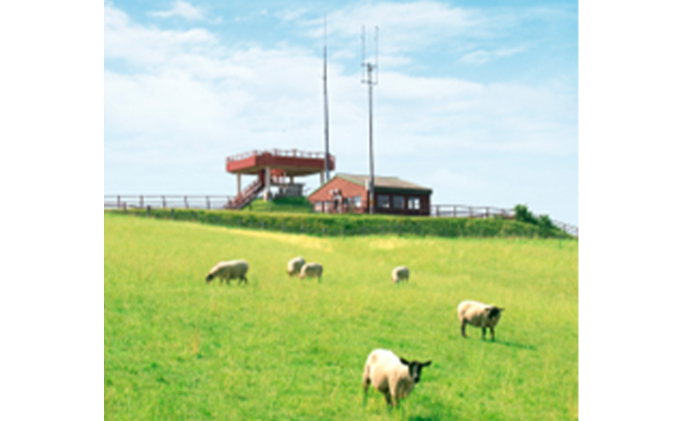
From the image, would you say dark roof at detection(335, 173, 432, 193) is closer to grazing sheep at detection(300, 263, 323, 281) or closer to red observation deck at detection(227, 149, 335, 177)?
red observation deck at detection(227, 149, 335, 177)

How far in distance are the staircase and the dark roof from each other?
9818 mm

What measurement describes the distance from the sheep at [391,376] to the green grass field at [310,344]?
245 mm

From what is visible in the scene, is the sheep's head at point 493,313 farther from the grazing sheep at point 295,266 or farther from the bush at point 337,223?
the bush at point 337,223

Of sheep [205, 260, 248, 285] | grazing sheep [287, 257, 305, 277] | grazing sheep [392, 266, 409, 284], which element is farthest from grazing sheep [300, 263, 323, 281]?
grazing sheep [392, 266, 409, 284]

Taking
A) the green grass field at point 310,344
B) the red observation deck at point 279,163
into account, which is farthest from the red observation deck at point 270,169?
the green grass field at point 310,344

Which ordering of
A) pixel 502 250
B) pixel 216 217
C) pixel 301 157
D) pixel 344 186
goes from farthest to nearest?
pixel 301 157, pixel 344 186, pixel 216 217, pixel 502 250

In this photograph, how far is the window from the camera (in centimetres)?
5441

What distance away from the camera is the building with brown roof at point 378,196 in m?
53.6

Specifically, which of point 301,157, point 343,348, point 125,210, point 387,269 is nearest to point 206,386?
point 343,348

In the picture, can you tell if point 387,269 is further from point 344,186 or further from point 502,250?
point 344,186

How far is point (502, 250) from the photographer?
3266cm

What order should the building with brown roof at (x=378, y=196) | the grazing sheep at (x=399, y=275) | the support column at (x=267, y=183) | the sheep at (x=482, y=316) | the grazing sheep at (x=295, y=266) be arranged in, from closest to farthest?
the sheep at (x=482, y=316)
the grazing sheep at (x=295, y=266)
the grazing sheep at (x=399, y=275)
the building with brown roof at (x=378, y=196)
the support column at (x=267, y=183)

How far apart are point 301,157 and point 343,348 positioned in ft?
167
